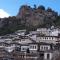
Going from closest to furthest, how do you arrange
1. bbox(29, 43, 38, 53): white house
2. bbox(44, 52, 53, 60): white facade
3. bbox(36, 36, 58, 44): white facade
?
bbox(44, 52, 53, 60): white facade < bbox(29, 43, 38, 53): white house < bbox(36, 36, 58, 44): white facade

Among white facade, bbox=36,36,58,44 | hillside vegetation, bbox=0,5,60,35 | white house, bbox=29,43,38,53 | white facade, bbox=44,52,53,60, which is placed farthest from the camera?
hillside vegetation, bbox=0,5,60,35

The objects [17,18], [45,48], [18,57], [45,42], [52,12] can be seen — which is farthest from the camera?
[52,12]

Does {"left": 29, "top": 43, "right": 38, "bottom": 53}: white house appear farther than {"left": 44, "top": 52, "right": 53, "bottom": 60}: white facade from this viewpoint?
Yes

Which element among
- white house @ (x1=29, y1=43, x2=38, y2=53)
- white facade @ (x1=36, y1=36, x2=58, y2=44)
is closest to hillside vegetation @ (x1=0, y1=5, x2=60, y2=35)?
white facade @ (x1=36, y1=36, x2=58, y2=44)

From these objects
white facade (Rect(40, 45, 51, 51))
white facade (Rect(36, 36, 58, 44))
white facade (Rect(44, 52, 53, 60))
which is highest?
white facade (Rect(36, 36, 58, 44))

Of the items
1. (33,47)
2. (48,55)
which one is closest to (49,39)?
(33,47)

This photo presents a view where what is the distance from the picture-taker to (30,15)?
74000 mm

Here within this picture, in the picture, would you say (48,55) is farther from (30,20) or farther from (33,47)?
(30,20)

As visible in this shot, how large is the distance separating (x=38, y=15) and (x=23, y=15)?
4.03 metres

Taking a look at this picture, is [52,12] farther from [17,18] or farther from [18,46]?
[18,46]

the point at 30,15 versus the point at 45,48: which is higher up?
the point at 30,15

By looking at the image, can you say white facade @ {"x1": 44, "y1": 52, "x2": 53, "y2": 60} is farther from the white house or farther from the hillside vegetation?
the hillside vegetation

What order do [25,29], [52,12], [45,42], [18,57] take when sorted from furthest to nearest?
[52,12] → [25,29] → [45,42] → [18,57]

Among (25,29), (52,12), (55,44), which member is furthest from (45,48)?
(52,12)
